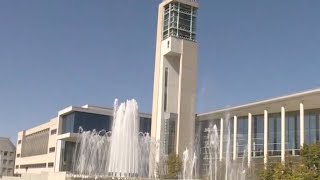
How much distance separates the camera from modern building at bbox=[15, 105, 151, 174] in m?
60.3

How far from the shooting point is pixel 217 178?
42219mm

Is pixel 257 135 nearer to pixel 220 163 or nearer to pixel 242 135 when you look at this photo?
pixel 242 135

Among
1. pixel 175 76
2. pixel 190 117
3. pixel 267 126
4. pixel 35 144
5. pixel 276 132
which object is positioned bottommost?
pixel 35 144

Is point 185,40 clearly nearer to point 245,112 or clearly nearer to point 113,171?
point 245,112

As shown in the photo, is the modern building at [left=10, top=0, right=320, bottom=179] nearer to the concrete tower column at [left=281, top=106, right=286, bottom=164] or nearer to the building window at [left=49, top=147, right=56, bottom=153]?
the concrete tower column at [left=281, top=106, right=286, bottom=164]

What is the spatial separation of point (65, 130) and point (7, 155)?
169 ft

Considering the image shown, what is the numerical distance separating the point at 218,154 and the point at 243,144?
451cm

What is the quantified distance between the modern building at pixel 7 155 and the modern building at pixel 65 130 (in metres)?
32.7

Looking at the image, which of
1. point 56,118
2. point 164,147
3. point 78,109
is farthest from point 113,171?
point 56,118

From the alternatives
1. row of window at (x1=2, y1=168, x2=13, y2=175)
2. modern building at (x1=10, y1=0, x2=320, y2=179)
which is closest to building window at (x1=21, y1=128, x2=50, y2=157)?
modern building at (x1=10, y1=0, x2=320, y2=179)

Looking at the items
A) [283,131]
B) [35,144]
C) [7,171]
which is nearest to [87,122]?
[35,144]

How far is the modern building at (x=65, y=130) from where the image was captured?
60312 millimetres

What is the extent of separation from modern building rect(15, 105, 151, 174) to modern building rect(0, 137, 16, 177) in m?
32.7

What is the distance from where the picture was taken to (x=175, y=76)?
55.0 m
